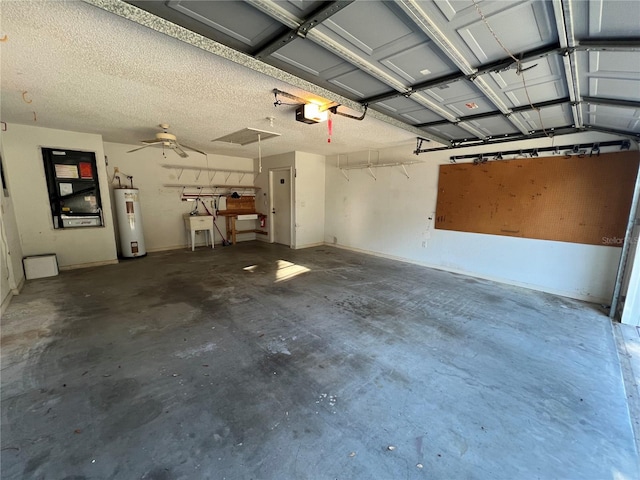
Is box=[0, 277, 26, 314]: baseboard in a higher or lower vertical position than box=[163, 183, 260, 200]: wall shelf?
lower

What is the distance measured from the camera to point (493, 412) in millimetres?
1764

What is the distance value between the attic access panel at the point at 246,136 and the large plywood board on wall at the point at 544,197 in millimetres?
3445

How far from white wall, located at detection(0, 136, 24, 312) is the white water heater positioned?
→ 4.86 ft

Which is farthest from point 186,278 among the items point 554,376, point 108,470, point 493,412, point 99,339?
point 554,376

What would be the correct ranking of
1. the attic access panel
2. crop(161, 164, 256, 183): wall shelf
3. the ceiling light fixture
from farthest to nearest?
crop(161, 164, 256, 183): wall shelf < the attic access panel < the ceiling light fixture

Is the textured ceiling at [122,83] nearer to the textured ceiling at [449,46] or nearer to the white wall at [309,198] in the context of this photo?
the textured ceiling at [449,46]

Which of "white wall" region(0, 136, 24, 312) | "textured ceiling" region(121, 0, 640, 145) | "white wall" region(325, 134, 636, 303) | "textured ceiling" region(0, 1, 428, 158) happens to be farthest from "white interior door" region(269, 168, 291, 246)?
"white wall" region(0, 136, 24, 312)

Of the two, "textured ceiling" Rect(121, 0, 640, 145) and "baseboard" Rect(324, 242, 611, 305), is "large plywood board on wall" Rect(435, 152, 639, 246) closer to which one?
"baseboard" Rect(324, 242, 611, 305)

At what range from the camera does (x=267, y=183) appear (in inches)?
299

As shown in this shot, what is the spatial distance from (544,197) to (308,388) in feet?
14.9

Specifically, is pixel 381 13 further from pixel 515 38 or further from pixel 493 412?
pixel 493 412

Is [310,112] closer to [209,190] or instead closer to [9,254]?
[9,254]

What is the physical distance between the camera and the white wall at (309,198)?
6.82 metres

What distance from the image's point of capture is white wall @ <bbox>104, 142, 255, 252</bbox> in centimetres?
584
